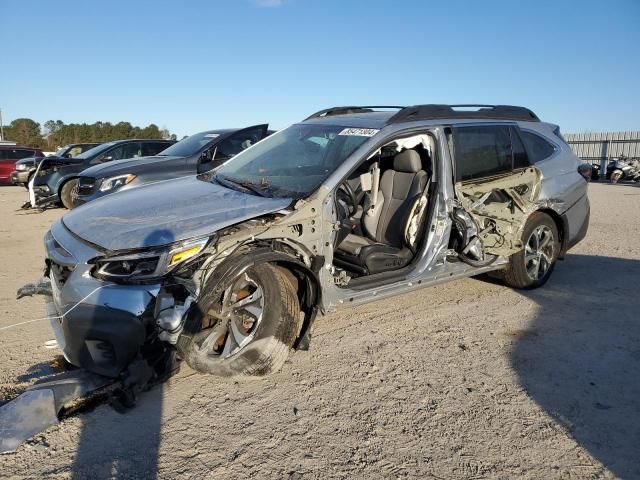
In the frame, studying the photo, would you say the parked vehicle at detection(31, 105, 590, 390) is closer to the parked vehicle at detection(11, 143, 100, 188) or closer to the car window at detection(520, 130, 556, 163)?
the car window at detection(520, 130, 556, 163)

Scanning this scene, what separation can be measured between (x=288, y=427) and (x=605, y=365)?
2.37m

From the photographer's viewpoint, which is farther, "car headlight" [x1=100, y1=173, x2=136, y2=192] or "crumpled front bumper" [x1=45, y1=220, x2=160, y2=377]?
"car headlight" [x1=100, y1=173, x2=136, y2=192]

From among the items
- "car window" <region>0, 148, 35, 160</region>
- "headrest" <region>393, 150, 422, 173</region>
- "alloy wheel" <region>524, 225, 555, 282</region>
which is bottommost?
"alloy wheel" <region>524, 225, 555, 282</region>

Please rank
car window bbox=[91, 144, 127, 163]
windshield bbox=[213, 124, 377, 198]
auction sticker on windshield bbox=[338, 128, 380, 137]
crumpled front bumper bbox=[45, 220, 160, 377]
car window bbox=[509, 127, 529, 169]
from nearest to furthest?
crumpled front bumper bbox=[45, 220, 160, 377], windshield bbox=[213, 124, 377, 198], auction sticker on windshield bbox=[338, 128, 380, 137], car window bbox=[509, 127, 529, 169], car window bbox=[91, 144, 127, 163]

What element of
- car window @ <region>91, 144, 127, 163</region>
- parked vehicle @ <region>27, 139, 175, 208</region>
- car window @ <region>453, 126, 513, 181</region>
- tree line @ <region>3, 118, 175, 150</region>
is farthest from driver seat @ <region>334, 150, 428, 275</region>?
tree line @ <region>3, 118, 175, 150</region>

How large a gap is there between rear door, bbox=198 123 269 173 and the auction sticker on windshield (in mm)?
3896

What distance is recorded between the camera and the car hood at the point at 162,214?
10.3 ft

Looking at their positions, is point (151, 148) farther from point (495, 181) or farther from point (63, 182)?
point (495, 181)

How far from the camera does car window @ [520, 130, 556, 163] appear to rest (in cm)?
533

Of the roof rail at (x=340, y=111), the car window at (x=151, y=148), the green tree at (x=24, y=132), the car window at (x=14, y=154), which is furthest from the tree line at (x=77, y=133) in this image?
the roof rail at (x=340, y=111)

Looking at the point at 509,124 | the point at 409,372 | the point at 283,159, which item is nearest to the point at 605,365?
the point at 409,372

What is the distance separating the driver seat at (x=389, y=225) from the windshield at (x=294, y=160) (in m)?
0.74

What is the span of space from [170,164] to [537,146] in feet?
18.8

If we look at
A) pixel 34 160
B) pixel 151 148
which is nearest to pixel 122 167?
pixel 151 148
